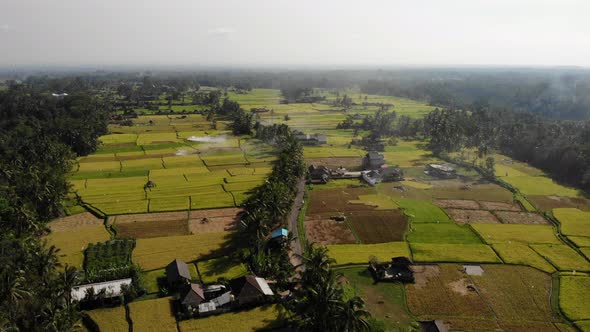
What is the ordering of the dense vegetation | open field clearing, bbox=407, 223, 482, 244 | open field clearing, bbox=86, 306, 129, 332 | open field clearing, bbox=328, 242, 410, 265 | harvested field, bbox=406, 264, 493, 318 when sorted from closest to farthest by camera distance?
the dense vegetation, open field clearing, bbox=86, 306, 129, 332, harvested field, bbox=406, 264, 493, 318, open field clearing, bbox=328, 242, 410, 265, open field clearing, bbox=407, 223, 482, 244

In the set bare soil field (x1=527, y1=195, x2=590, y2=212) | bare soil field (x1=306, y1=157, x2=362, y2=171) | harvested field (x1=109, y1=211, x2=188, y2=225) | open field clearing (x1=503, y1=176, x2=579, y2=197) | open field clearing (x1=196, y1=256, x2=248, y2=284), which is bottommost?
open field clearing (x1=196, y1=256, x2=248, y2=284)

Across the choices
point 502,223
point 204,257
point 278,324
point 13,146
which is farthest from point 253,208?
point 13,146

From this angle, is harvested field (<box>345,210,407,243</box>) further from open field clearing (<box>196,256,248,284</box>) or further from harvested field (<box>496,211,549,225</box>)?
open field clearing (<box>196,256,248,284</box>)

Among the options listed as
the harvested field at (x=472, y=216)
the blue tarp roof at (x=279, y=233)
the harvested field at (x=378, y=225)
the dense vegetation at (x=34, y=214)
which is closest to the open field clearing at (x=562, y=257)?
the harvested field at (x=472, y=216)

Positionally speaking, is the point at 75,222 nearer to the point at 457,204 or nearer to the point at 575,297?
the point at 457,204

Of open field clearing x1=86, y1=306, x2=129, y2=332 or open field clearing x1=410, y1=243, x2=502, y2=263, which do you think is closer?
open field clearing x1=86, y1=306, x2=129, y2=332

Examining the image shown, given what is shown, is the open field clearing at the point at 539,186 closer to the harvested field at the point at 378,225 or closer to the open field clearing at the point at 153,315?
the harvested field at the point at 378,225

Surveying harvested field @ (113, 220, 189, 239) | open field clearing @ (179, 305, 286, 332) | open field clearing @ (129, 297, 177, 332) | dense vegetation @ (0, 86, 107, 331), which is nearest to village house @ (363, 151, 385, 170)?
harvested field @ (113, 220, 189, 239)
